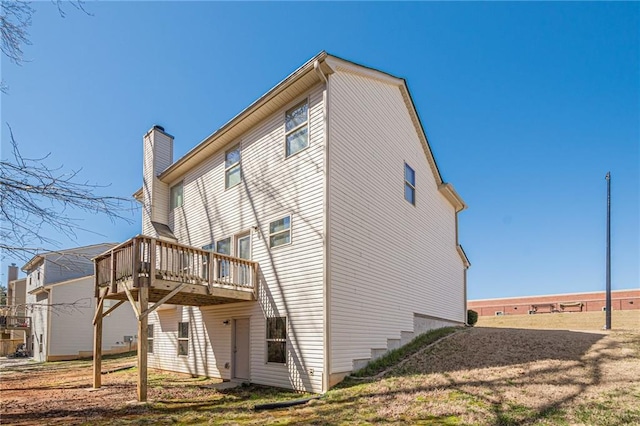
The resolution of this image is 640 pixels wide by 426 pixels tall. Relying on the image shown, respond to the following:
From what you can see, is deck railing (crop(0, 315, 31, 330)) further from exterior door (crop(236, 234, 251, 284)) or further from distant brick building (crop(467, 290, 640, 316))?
distant brick building (crop(467, 290, 640, 316))

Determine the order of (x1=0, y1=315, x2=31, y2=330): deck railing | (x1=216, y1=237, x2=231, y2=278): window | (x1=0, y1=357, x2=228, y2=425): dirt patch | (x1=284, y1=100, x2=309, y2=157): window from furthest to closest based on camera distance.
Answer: (x1=0, y1=315, x2=31, y2=330): deck railing
(x1=216, y1=237, x2=231, y2=278): window
(x1=284, y1=100, x2=309, y2=157): window
(x1=0, y1=357, x2=228, y2=425): dirt patch

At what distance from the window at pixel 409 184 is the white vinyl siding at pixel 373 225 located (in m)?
0.37

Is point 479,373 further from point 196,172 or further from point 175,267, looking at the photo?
point 196,172

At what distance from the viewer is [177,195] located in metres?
17.2

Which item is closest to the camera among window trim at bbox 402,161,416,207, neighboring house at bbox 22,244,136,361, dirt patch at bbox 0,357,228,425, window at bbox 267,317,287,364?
dirt patch at bbox 0,357,228,425

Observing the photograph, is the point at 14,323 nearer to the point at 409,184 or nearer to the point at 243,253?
the point at 243,253

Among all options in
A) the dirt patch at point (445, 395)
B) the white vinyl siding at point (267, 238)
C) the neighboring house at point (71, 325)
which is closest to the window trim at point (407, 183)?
the white vinyl siding at point (267, 238)

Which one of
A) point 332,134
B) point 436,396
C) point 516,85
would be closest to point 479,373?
point 436,396

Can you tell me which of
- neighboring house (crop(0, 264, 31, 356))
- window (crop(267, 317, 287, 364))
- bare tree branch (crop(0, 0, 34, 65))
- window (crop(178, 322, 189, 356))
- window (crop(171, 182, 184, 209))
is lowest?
neighboring house (crop(0, 264, 31, 356))

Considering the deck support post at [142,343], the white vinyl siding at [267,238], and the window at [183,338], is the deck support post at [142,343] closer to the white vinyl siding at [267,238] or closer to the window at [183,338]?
the white vinyl siding at [267,238]

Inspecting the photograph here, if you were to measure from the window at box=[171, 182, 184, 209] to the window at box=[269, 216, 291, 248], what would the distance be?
6677 millimetres

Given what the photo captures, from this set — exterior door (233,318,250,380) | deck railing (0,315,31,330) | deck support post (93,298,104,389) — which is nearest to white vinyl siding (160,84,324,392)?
exterior door (233,318,250,380)

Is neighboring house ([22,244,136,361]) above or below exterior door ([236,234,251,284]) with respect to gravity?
below

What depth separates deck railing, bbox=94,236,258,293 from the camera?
9.46 metres
